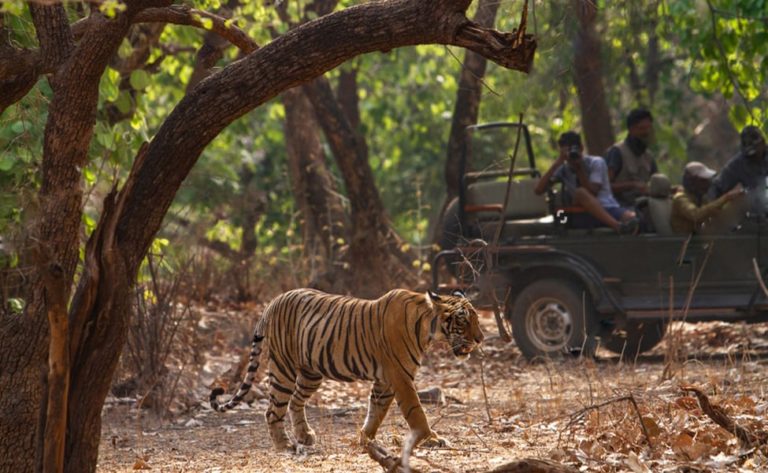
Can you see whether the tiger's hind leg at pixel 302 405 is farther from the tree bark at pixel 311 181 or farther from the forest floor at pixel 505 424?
the tree bark at pixel 311 181

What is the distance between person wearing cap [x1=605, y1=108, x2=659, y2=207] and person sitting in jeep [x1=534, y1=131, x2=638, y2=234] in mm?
334

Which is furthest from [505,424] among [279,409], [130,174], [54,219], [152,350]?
[54,219]

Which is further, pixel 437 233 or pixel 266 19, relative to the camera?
pixel 437 233

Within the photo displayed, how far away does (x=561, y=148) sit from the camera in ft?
42.1

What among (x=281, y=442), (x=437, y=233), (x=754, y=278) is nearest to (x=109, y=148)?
(x=281, y=442)

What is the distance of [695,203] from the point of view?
12.3 metres

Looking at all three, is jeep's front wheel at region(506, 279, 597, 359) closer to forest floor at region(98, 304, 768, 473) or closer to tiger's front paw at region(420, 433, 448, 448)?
forest floor at region(98, 304, 768, 473)

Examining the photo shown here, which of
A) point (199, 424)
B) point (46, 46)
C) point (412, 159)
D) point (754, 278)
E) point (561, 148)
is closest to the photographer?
point (46, 46)

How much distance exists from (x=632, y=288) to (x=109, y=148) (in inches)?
213

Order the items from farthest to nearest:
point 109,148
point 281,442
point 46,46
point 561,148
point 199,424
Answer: point 561,148
point 199,424
point 109,148
point 281,442
point 46,46

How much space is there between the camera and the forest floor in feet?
22.8

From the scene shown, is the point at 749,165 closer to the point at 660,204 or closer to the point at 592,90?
the point at 660,204

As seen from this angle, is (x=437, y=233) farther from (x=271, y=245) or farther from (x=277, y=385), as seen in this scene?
(x=277, y=385)

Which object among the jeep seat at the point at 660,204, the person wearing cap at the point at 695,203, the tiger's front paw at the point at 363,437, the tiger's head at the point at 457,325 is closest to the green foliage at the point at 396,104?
the person wearing cap at the point at 695,203
